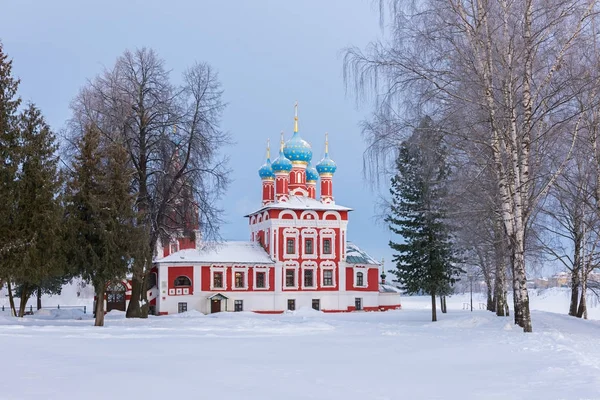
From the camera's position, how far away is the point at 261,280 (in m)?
46.6

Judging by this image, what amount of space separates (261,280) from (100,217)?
74.2ft

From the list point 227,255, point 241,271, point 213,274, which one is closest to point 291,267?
point 241,271

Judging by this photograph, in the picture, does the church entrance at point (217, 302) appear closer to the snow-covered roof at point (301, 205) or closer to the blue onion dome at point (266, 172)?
the snow-covered roof at point (301, 205)

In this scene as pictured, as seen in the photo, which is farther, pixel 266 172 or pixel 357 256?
pixel 266 172

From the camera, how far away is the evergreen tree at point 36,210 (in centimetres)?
2414

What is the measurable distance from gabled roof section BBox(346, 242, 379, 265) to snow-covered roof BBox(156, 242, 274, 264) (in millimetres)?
6419

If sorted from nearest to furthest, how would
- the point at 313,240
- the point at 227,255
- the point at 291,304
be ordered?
the point at 227,255
the point at 291,304
the point at 313,240

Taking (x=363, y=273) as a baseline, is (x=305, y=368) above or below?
below

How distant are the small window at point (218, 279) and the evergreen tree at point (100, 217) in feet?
64.9

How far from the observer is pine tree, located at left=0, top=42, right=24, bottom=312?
24000mm

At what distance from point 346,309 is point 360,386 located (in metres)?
38.6

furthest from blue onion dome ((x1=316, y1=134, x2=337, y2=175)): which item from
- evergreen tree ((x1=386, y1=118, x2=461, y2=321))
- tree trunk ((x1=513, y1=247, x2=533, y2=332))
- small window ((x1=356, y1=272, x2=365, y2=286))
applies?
tree trunk ((x1=513, y1=247, x2=533, y2=332))

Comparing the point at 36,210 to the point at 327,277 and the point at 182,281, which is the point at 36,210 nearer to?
the point at 182,281

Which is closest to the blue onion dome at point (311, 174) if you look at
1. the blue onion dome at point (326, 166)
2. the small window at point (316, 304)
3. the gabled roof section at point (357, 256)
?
the blue onion dome at point (326, 166)
